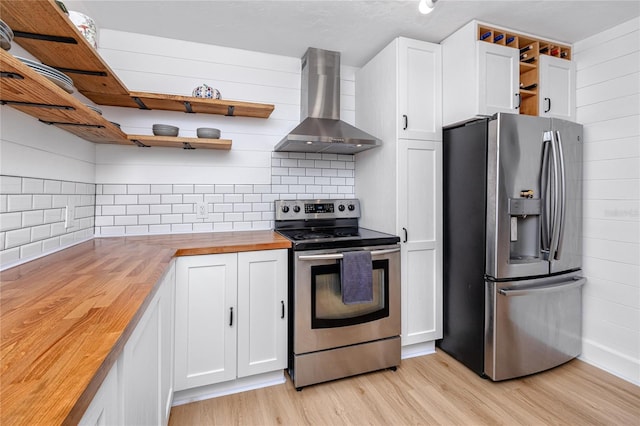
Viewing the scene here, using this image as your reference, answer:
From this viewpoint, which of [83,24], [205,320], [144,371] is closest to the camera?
[144,371]

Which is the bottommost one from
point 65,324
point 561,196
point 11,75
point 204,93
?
point 65,324

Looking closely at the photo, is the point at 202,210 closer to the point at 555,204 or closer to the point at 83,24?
the point at 83,24

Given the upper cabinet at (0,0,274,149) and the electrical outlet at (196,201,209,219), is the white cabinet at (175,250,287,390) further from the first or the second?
the upper cabinet at (0,0,274,149)

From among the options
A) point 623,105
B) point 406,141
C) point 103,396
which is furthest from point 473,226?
point 103,396

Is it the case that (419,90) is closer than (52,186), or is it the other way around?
(52,186)

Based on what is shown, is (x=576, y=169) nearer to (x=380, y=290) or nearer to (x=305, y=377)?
(x=380, y=290)

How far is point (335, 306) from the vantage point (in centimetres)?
207

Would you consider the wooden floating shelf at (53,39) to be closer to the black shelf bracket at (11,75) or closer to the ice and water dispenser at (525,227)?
the black shelf bracket at (11,75)

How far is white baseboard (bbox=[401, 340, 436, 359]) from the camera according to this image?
7.92 feet

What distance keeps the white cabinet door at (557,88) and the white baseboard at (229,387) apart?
2697mm

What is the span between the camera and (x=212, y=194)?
2508 mm

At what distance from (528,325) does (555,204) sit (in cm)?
83

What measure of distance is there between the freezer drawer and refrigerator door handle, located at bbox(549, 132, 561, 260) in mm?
241

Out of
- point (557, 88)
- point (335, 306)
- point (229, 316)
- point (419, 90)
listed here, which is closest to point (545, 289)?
point (335, 306)
